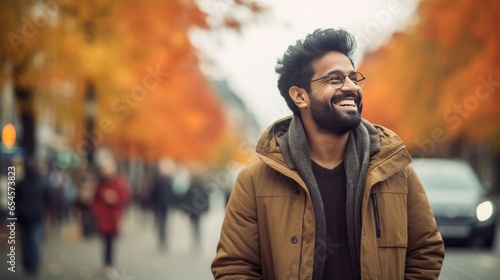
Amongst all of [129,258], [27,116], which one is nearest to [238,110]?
[27,116]

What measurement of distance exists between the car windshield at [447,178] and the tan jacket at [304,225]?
1145 centimetres

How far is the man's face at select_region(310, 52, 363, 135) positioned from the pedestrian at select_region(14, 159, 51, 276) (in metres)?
9.02

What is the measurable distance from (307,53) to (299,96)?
0.19m

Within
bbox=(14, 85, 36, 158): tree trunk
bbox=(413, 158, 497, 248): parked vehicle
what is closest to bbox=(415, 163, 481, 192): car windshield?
bbox=(413, 158, 497, 248): parked vehicle

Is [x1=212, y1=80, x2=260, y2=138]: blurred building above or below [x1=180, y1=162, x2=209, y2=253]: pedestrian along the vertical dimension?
above

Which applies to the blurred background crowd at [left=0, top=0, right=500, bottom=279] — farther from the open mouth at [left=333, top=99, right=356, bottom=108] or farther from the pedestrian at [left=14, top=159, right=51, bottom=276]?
the open mouth at [left=333, top=99, right=356, bottom=108]

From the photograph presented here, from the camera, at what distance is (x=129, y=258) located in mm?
13836

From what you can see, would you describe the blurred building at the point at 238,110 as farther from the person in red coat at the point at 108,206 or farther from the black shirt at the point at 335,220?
the black shirt at the point at 335,220

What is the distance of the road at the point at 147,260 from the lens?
10875 mm

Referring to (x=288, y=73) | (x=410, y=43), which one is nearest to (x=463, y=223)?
(x=288, y=73)

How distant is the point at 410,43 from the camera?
2570cm

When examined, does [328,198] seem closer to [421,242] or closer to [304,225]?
[304,225]

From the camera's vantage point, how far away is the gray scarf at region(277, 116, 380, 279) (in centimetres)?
A: 313

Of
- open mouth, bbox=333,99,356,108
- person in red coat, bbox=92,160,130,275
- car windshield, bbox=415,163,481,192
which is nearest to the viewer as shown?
open mouth, bbox=333,99,356,108
